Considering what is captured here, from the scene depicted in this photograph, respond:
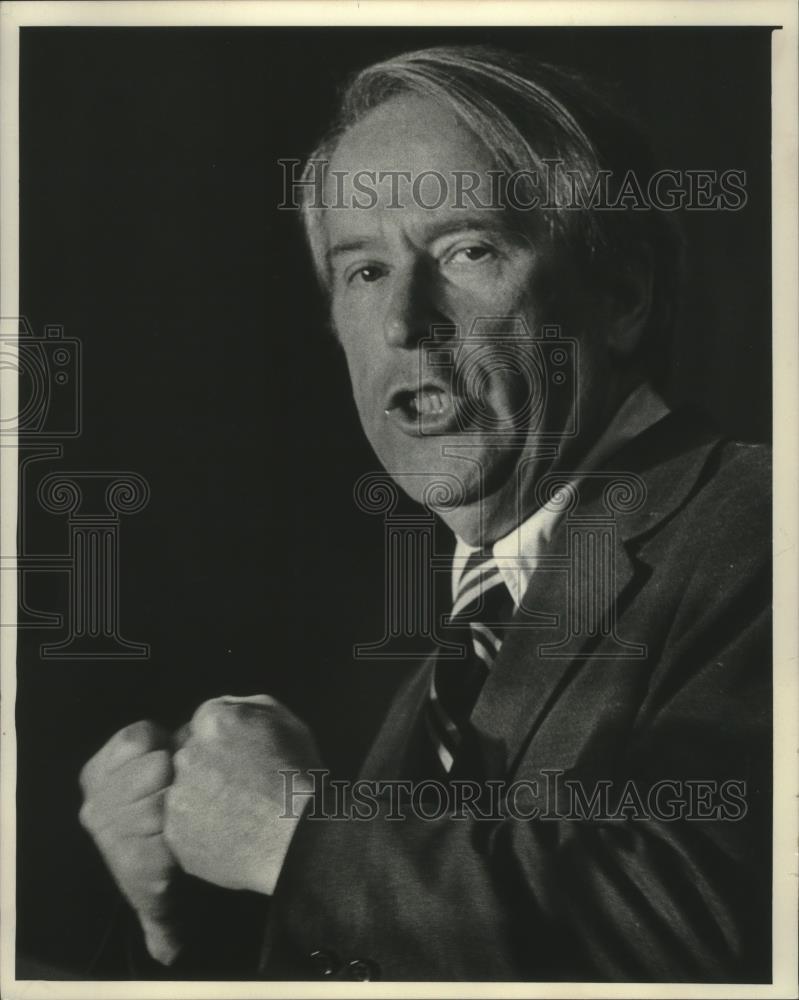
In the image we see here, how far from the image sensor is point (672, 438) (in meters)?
1.51

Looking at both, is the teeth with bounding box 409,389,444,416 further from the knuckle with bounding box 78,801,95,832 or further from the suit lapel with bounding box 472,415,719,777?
the knuckle with bounding box 78,801,95,832

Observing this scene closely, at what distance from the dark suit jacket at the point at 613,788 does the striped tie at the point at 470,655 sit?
2 cm

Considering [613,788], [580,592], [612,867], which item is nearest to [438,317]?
[580,592]

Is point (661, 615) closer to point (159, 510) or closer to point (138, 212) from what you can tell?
point (159, 510)

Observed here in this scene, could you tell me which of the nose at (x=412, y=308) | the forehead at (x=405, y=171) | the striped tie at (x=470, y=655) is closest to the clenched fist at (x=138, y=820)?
the striped tie at (x=470, y=655)

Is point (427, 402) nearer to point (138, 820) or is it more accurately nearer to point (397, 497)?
point (397, 497)

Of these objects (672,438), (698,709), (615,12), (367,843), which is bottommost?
(367,843)

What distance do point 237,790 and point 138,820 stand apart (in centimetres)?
16

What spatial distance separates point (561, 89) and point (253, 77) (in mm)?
464

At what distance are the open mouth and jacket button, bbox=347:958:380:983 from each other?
2.59 feet

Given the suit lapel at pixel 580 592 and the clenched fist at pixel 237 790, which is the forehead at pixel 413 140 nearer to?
the suit lapel at pixel 580 592

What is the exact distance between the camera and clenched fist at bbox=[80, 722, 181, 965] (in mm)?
1530

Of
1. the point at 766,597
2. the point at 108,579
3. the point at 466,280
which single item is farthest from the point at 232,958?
the point at 466,280

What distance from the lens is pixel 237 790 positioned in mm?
1514
